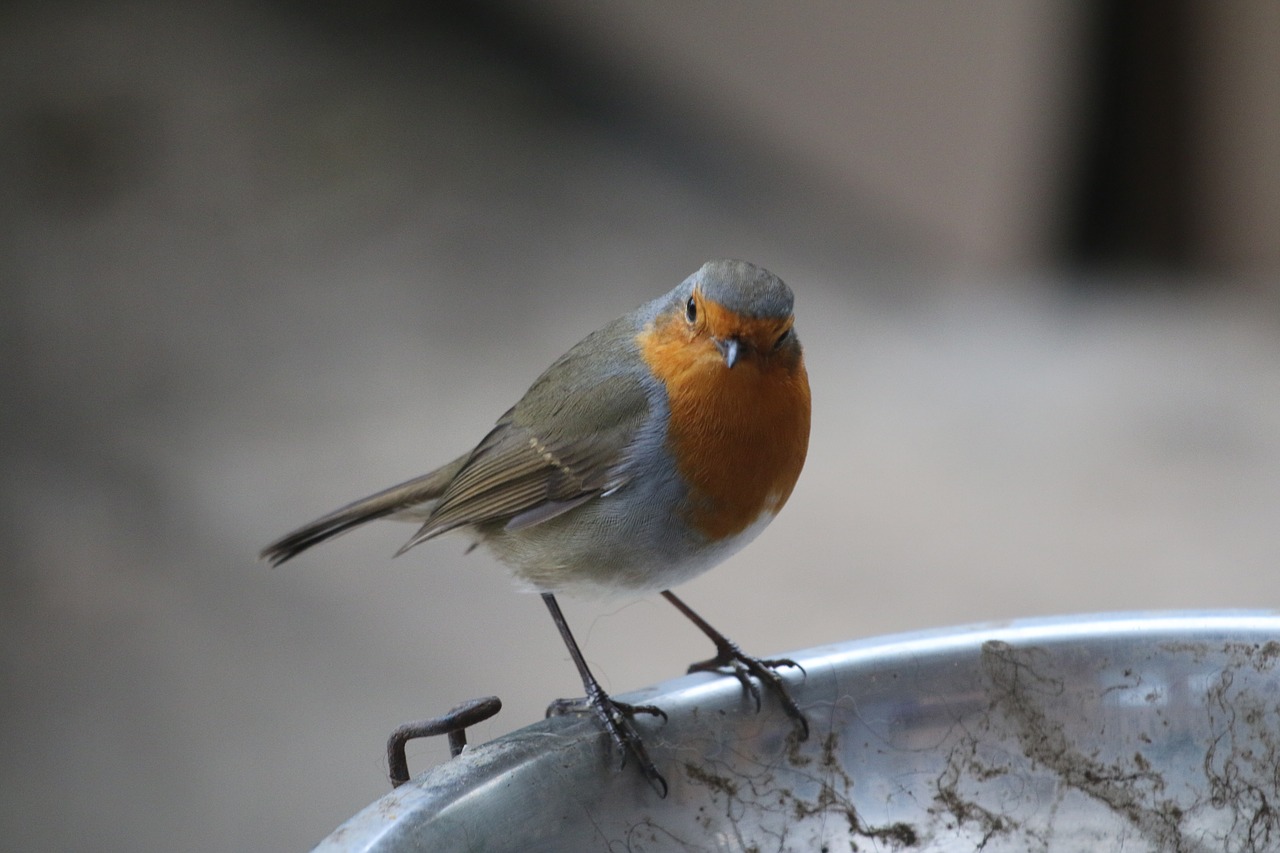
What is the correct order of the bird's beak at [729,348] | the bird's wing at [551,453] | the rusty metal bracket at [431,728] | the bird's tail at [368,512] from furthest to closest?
1. the bird's tail at [368,512]
2. the bird's wing at [551,453]
3. the bird's beak at [729,348]
4. the rusty metal bracket at [431,728]

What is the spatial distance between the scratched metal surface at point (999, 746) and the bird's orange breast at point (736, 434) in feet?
1.05

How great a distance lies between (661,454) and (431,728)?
25.8 inches

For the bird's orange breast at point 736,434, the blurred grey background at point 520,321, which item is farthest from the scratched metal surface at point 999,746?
the blurred grey background at point 520,321

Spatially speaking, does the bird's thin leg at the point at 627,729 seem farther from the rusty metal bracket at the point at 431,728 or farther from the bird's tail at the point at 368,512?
the bird's tail at the point at 368,512

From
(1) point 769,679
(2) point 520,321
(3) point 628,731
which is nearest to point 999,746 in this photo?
(1) point 769,679

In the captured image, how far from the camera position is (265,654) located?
16.6 ft

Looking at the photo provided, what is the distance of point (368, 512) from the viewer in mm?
2553

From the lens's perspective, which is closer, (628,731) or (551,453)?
(628,731)

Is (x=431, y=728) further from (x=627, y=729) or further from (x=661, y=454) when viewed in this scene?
(x=661, y=454)

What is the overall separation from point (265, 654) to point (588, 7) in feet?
19.7

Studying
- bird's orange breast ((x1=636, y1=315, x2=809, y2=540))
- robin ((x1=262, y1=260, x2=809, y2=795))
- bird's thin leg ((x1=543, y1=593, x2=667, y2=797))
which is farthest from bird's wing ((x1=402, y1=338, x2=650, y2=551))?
bird's thin leg ((x1=543, y1=593, x2=667, y2=797))

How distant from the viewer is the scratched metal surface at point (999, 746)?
1748mm

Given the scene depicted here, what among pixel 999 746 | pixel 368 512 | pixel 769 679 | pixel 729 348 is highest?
pixel 729 348

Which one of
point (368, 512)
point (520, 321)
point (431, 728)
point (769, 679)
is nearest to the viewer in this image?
point (431, 728)
